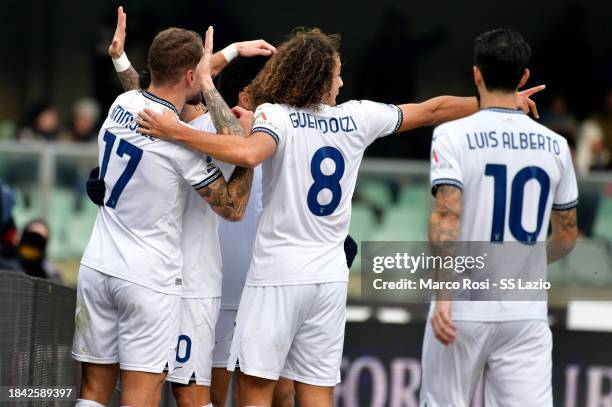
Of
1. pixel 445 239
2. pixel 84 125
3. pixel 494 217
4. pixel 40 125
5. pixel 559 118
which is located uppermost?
pixel 559 118

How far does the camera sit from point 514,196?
611cm

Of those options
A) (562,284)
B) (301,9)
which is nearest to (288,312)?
(562,284)

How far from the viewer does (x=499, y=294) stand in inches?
241

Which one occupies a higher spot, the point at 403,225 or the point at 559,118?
the point at 559,118

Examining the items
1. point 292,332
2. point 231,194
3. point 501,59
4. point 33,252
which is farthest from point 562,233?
point 33,252

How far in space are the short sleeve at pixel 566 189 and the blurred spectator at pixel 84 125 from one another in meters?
10.8

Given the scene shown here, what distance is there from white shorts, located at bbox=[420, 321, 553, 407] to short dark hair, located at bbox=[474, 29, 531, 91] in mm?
1028

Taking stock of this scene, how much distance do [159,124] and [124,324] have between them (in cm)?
96

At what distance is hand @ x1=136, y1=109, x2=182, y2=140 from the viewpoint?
6.48 meters

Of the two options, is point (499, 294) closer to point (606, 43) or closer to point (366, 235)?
point (366, 235)

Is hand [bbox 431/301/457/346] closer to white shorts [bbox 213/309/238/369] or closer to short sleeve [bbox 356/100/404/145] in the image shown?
short sleeve [bbox 356/100/404/145]

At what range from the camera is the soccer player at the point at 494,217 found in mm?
6059

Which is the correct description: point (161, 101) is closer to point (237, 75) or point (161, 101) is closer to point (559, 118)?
point (237, 75)

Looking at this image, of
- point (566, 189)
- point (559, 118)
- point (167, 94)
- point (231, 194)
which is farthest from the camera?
point (559, 118)
